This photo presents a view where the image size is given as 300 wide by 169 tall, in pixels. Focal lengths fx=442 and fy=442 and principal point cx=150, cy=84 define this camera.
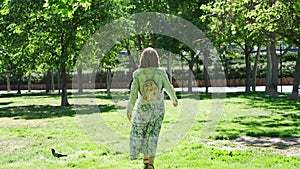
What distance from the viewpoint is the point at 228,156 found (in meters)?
7.80

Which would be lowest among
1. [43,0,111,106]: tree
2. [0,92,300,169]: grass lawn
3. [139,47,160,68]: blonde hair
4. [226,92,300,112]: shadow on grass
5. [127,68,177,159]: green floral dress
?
[0,92,300,169]: grass lawn

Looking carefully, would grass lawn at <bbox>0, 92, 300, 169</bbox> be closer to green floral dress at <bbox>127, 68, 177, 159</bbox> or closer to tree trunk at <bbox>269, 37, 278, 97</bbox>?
green floral dress at <bbox>127, 68, 177, 159</bbox>

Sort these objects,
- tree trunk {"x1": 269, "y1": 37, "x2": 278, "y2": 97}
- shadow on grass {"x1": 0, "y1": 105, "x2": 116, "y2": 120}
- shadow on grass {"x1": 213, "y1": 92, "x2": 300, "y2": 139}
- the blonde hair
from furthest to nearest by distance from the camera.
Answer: tree trunk {"x1": 269, "y1": 37, "x2": 278, "y2": 97}, shadow on grass {"x1": 0, "y1": 105, "x2": 116, "y2": 120}, shadow on grass {"x1": 213, "y1": 92, "x2": 300, "y2": 139}, the blonde hair

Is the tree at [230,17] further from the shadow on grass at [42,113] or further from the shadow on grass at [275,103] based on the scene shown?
the shadow on grass at [42,113]

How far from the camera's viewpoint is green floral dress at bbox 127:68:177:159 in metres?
6.76

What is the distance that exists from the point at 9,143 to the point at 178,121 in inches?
225

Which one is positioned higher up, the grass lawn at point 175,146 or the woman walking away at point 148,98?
the woman walking away at point 148,98

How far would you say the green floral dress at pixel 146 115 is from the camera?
22.2ft

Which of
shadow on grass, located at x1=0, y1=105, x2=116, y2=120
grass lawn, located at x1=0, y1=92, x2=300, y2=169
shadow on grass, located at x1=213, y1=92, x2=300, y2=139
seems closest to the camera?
grass lawn, located at x1=0, y1=92, x2=300, y2=169

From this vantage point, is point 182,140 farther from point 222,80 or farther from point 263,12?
point 222,80

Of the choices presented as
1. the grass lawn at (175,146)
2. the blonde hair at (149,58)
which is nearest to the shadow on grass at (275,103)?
the grass lawn at (175,146)

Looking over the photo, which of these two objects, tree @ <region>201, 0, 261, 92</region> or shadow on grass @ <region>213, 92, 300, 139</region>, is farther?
tree @ <region>201, 0, 261, 92</region>

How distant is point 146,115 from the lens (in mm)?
6770

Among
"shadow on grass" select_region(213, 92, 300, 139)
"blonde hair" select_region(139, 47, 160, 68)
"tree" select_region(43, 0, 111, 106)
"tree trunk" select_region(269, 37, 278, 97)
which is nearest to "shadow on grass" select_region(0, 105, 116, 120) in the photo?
"tree" select_region(43, 0, 111, 106)
